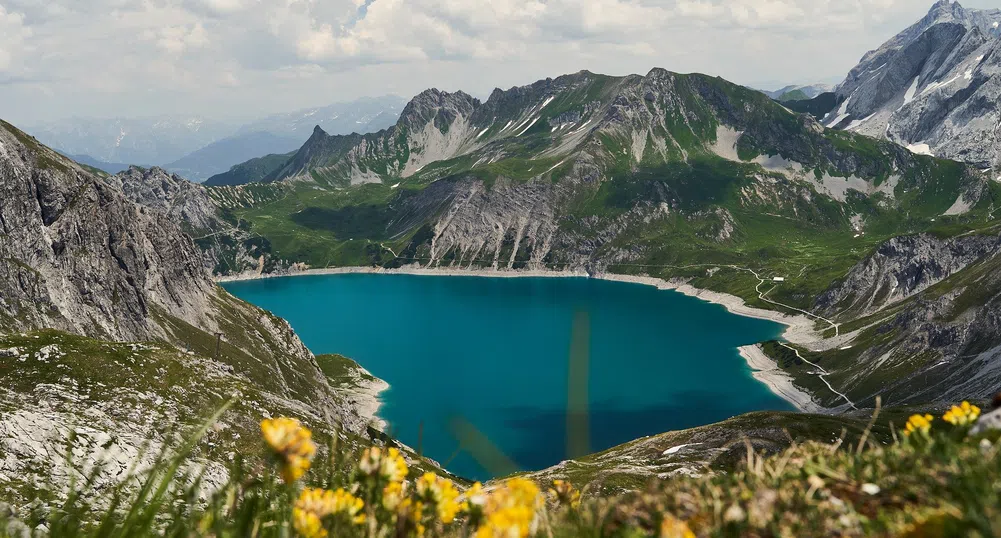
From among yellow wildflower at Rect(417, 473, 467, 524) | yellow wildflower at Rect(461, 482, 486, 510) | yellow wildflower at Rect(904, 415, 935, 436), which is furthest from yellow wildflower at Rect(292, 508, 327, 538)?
yellow wildflower at Rect(904, 415, 935, 436)

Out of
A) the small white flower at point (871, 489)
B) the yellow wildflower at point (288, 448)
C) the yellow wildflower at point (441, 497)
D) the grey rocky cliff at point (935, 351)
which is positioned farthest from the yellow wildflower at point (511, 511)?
the grey rocky cliff at point (935, 351)

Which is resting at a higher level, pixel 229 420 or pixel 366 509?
pixel 229 420

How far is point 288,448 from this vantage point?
4641 millimetres

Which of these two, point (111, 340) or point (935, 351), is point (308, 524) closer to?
point (111, 340)

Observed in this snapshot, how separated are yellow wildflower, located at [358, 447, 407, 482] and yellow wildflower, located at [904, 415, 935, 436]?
15.0 ft

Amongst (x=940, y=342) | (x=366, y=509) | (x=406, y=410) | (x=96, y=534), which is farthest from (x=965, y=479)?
(x=940, y=342)

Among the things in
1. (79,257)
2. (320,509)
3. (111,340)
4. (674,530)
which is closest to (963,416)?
(674,530)

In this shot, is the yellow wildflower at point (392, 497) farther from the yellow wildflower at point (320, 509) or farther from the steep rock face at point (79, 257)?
the steep rock face at point (79, 257)

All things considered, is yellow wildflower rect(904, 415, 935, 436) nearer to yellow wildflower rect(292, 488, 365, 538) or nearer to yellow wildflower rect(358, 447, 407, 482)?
yellow wildflower rect(358, 447, 407, 482)

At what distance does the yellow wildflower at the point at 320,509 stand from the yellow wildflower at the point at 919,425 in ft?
16.2

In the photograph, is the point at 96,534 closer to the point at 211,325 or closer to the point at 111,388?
the point at 111,388

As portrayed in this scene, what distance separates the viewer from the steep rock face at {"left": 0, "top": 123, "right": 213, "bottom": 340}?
318 feet

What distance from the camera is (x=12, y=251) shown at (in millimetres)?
103688

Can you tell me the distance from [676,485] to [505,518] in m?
2.24
